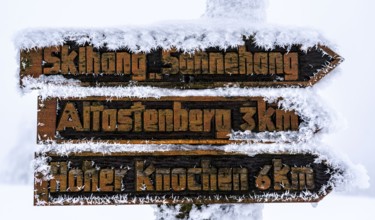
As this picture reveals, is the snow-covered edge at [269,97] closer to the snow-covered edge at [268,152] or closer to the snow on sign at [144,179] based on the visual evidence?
the snow-covered edge at [268,152]

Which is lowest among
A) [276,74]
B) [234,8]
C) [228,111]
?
[228,111]

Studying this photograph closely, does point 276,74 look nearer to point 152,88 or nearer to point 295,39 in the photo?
point 295,39

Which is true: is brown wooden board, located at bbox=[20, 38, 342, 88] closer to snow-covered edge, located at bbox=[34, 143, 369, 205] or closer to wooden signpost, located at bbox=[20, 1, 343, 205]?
wooden signpost, located at bbox=[20, 1, 343, 205]

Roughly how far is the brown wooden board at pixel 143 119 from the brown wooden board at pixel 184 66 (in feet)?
0.31

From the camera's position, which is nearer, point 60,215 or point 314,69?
point 314,69

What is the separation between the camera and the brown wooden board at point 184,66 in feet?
7.60

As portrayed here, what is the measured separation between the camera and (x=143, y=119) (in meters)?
2.32

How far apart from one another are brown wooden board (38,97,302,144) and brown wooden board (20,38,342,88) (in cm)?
9

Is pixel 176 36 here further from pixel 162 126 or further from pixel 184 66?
pixel 162 126

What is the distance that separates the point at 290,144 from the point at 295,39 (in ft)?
1.77

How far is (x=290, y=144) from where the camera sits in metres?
2.37

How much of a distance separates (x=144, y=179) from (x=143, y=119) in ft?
0.98

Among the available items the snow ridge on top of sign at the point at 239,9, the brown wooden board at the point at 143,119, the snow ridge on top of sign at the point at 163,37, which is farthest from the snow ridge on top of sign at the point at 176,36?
the brown wooden board at the point at 143,119

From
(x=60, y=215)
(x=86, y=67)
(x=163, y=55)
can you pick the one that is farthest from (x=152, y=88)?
(x=60, y=215)
